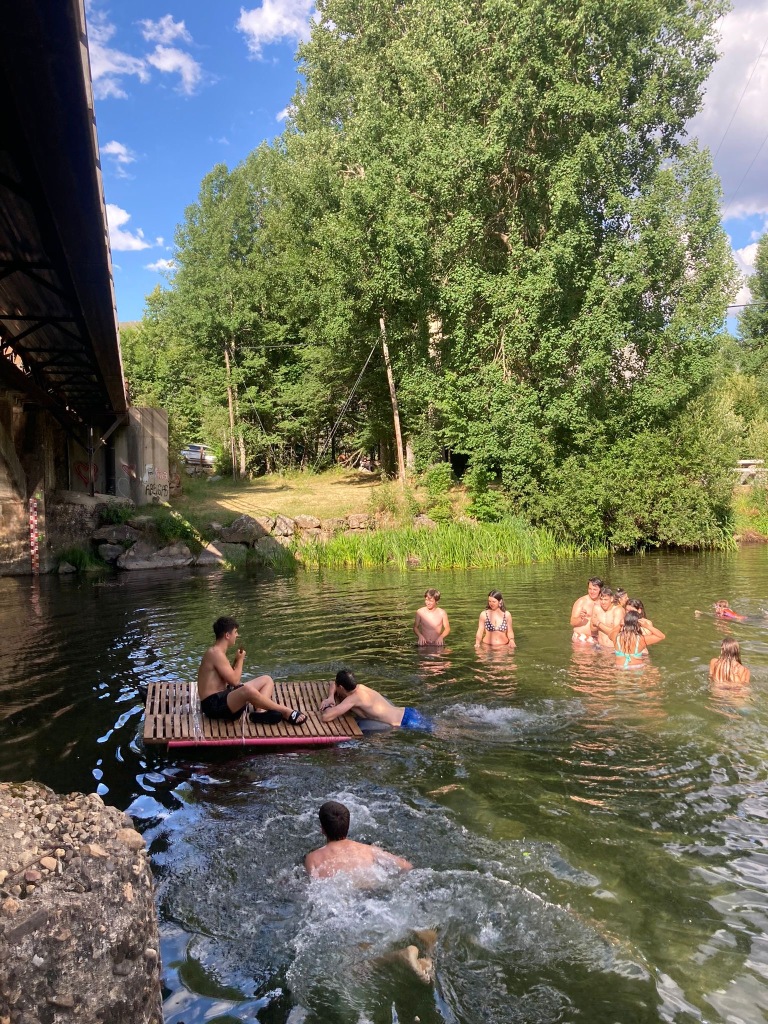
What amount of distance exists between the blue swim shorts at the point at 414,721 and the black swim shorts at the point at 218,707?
1.67 m

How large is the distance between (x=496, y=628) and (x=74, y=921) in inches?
359

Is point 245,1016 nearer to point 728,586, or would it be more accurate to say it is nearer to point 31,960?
point 31,960

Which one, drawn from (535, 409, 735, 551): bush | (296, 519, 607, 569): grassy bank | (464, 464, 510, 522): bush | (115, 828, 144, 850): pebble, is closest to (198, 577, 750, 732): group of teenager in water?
(115, 828, 144, 850): pebble

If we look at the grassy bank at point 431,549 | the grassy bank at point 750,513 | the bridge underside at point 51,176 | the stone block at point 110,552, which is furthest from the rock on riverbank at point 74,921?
the grassy bank at point 750,513

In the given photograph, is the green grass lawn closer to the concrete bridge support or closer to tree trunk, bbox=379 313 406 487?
tree trunk, bbox=379 313 406 487

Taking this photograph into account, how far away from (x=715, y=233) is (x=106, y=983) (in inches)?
1147

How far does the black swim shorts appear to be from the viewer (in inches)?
305

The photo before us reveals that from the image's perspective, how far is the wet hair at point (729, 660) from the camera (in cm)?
859

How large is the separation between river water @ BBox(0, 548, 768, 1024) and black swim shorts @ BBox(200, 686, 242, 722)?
59 centimetres

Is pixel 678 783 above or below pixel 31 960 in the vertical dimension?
below

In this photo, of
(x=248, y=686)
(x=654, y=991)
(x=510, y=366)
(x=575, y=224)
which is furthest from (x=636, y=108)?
(x=654, y=991)

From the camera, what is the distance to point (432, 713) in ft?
27.0

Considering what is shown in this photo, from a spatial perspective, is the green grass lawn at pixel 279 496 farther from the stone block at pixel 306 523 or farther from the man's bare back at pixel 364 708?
the man's bare back at pixel 364 708

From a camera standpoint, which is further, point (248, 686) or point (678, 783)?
point (248, 686)
